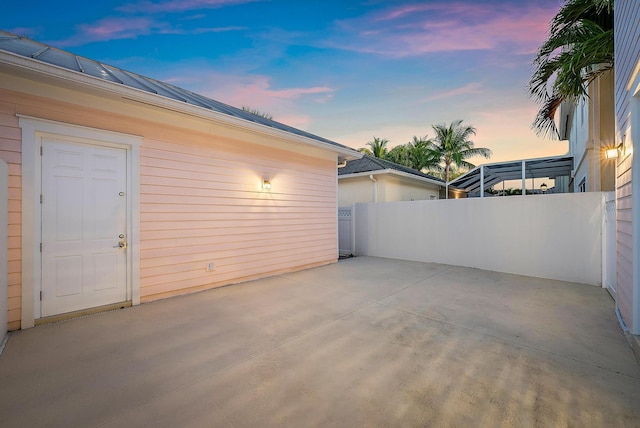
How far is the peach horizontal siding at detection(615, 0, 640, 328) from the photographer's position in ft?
8.29

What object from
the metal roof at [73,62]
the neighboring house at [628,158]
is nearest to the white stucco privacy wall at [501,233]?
the neighboring house at [628,158]

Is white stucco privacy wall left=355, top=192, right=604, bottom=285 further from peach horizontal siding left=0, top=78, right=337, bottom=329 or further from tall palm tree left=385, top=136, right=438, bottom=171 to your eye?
tall palm tree left=385, top=136, right=438, bottom=171

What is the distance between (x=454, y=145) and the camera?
18.1m

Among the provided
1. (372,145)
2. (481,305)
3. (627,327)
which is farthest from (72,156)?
(372,145)

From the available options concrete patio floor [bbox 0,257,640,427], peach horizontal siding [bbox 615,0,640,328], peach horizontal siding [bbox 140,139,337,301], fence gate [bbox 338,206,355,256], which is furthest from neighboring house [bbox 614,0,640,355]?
fence gate [bbox 338,206,355,256]

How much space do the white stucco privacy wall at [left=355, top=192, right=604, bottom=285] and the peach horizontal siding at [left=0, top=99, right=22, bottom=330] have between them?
7.73m

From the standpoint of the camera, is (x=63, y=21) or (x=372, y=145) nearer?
(x=63, y=21)

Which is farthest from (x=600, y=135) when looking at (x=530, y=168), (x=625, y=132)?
(x=625, y=132)

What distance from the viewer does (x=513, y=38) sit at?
20.3 feet

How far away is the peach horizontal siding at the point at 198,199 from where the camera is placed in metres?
3.25

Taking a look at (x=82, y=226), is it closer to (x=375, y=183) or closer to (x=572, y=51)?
(x=572, y=51)

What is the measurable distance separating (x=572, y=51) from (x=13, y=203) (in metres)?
9.41

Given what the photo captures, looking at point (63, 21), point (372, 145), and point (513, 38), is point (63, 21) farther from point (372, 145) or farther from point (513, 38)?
point (372, 145)

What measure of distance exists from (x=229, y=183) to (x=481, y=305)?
481 cm
